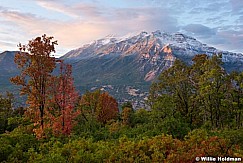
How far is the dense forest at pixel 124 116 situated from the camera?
12.9 m

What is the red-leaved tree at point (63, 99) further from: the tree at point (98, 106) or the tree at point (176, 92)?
the tree at point (98, 106)

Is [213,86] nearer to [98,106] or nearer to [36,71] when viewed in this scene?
[36,71]

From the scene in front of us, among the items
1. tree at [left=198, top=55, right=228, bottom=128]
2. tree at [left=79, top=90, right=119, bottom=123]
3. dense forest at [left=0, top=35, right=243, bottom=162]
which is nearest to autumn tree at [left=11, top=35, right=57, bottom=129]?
dense forest at [left=0, top=35, right=243, bottom=162]

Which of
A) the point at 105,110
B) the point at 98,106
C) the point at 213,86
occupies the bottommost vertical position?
the point at 105,110

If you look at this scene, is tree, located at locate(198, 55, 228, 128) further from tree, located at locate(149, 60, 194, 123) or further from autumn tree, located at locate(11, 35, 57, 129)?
autumn tree, located at locate(11, 35, 57, 129)

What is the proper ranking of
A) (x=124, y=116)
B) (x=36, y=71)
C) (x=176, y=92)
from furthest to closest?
1. (x=124, y=116)
2. (x=176, y=92)
3. (x=36, y=71)

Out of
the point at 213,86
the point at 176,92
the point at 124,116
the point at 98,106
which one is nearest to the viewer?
the point at 213,86

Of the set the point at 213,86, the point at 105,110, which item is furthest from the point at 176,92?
the point at 105,110

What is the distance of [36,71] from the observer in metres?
20.0

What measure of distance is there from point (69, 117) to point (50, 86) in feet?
8.63

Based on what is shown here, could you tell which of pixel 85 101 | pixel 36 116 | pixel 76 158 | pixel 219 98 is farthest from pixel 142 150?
pixel 85 101

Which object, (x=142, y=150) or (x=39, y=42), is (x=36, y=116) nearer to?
(x=39, y=42)

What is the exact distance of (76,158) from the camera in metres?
11.9

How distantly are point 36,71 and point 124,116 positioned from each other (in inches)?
900
